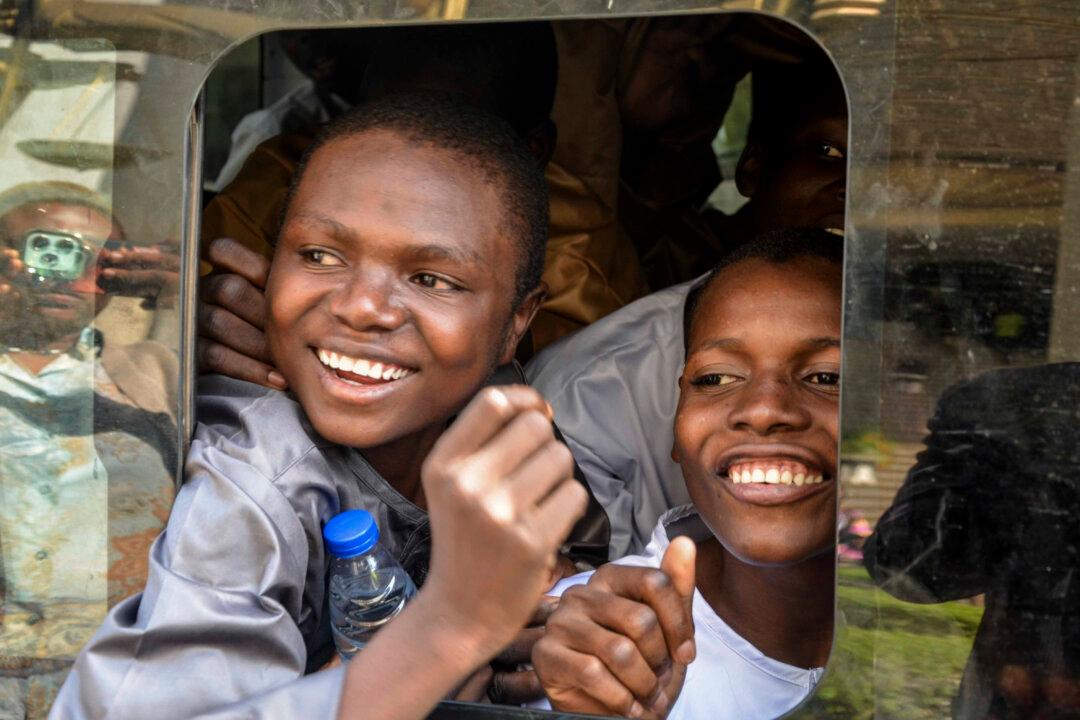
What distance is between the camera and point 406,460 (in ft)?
6.28

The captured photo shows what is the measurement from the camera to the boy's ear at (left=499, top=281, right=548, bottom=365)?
6.34 ft

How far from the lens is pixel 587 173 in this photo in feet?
8.89

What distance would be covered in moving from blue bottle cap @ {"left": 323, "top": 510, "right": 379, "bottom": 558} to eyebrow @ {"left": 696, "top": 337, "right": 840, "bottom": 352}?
583mm

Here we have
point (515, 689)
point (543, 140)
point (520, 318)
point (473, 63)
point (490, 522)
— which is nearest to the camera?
point (490, 522)

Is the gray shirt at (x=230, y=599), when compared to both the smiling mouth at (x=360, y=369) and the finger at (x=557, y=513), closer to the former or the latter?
the smiling mouth at (x=360, y=369)

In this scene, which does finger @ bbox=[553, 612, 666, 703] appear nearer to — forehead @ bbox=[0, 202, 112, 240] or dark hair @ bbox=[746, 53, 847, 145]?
forehead @ bbox=[0, 202, 112, 240]

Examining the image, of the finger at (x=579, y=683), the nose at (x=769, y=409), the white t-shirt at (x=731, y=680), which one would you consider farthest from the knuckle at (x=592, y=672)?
the nose at (x=769, y=409)

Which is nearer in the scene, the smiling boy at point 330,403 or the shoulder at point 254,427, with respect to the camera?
the smiling boy at point 330,403

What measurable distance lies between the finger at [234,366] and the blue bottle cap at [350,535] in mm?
332

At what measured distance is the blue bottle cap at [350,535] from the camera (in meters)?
1.50

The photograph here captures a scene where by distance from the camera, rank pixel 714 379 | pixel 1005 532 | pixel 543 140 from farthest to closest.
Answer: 1. pixel 543 140
2. pixel 714 379
3. pixel 1005 532

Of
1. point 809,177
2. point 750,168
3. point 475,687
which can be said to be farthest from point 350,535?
point 750,168

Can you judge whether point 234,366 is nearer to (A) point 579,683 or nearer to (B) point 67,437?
(B) point 67,437

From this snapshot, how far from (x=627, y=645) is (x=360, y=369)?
1.85 feet
